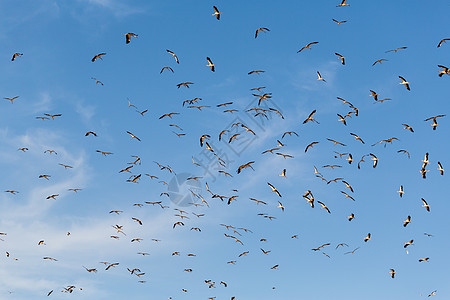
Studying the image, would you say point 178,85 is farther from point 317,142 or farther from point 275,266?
point 275,266

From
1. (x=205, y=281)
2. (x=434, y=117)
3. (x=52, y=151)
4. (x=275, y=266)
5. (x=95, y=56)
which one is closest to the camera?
(x=95, y=56)

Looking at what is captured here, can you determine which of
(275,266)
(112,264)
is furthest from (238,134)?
(112,264)

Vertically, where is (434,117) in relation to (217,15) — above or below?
below

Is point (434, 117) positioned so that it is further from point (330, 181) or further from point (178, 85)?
point (178, 85)

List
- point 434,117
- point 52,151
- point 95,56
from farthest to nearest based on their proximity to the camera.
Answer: point 52,151, point 434,117, point 95,56

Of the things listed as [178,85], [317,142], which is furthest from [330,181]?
[178,85]

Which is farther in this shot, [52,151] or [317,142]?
[52,151]

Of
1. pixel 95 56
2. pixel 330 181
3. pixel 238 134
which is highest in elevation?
pixel 95 56

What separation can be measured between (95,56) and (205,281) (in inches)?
1622

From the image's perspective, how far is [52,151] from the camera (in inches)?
2566

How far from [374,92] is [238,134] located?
59.2 ft

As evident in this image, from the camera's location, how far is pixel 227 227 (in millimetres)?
66562

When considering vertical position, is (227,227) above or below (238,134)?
below

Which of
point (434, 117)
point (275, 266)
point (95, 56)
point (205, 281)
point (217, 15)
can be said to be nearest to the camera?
point (217, 15)
